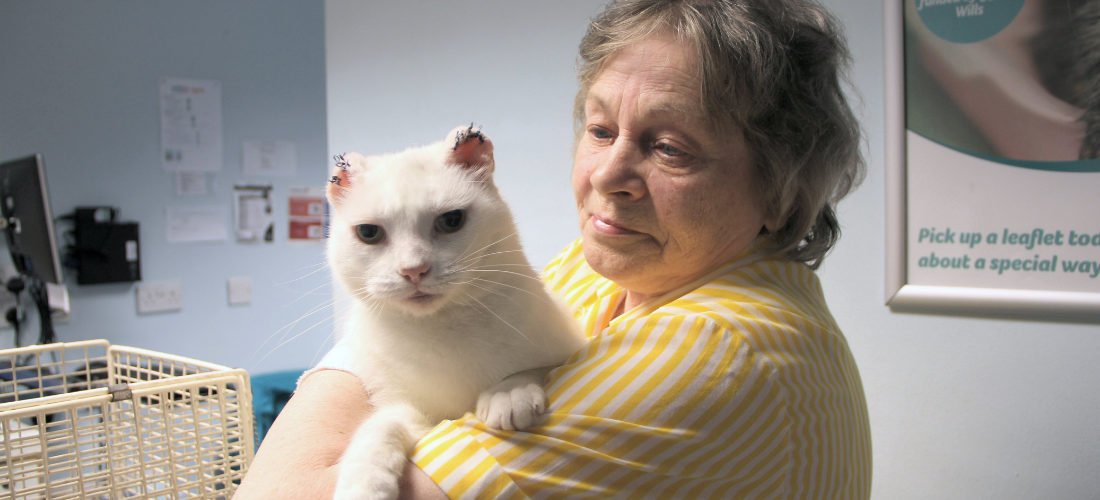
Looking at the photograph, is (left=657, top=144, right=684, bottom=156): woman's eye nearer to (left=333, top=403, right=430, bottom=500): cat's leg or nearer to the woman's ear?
the woman's ear

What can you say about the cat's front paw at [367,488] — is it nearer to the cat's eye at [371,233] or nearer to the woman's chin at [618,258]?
the cat's eye at [371,233]

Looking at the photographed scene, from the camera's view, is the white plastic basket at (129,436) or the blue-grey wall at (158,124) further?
the blue-grey wall at (158,124)

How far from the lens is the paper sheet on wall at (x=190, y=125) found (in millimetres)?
3719

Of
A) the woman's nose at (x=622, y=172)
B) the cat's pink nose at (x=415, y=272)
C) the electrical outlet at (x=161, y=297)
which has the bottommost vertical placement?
the electrical outlet at (x=161, y=297)

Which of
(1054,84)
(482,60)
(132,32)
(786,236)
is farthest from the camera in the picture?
(132,32)

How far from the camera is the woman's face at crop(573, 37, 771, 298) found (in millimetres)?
964

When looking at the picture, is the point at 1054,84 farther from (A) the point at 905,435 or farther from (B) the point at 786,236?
(A) the point at 905,435

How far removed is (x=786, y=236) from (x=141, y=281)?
3.84m

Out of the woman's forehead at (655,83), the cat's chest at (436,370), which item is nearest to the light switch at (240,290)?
the cat's chest at (436,370)

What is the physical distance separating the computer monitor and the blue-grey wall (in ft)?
2.92

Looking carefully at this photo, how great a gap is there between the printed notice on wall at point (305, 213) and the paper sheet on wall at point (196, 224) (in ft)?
1.48

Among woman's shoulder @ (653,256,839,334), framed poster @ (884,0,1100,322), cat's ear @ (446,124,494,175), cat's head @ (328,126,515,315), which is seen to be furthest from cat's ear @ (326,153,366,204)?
framed poster @ (884,0,1100,322)

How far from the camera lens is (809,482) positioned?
34.4 inches

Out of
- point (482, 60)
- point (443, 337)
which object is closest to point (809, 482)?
point (443, 337)
